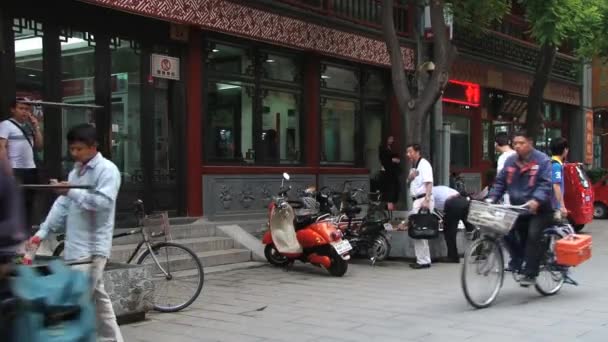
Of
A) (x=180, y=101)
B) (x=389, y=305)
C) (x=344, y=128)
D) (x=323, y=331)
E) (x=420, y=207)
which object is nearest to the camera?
(x=323, y=331)

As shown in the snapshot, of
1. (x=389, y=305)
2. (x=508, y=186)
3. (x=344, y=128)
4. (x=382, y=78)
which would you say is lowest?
(x=389, y=305)

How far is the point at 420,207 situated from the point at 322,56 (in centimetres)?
586

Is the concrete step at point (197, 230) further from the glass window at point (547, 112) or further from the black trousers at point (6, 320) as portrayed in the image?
the glass window at point (547, 112)

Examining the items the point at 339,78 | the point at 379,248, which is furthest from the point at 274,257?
the point at 339,78

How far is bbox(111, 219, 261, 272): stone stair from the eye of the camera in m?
10.1

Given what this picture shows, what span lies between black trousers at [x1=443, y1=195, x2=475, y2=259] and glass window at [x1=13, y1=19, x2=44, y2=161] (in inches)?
243

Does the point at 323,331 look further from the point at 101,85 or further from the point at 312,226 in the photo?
the point at 101,85

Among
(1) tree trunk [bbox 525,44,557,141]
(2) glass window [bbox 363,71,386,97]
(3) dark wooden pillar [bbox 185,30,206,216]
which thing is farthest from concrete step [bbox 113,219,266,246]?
(1) tree trunk [bbox 525,44,557,141]

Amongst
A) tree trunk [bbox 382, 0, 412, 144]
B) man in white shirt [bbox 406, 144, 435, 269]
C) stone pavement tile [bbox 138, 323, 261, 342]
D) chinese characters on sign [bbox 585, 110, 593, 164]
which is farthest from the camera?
chinese characters on sign [bbox 585, 110, 593, 164]

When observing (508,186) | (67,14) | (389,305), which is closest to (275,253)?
(389,305)

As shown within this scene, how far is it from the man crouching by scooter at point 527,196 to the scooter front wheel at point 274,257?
11.8ft

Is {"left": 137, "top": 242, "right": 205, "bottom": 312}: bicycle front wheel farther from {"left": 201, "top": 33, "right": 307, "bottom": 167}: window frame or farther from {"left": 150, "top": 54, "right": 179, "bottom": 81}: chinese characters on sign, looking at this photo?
{"left": 201, "top": 33, "right": 307, "bottom": 167}: window frame

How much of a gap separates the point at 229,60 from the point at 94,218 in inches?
336

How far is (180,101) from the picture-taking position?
12086mm
